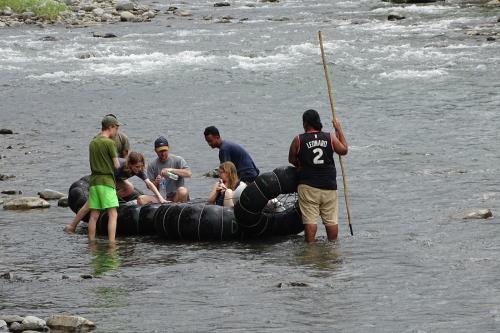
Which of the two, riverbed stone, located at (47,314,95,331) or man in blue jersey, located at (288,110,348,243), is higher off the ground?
man in blue jersey, located at (288,110,348,243)

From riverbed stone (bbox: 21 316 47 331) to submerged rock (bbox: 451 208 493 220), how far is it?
746 cm

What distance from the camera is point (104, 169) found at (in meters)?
15.1

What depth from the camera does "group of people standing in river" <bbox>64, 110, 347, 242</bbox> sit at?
1469cm

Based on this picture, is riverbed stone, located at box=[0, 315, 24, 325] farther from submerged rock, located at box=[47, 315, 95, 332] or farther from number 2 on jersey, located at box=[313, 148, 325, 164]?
number 2 on jersey, located at box=[313, 148, 325, 164]

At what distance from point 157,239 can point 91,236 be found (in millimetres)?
926

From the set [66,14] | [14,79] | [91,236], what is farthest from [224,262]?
[66,14]

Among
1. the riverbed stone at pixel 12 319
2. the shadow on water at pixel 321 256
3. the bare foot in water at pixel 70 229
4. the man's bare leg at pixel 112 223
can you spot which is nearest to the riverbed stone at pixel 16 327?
the riverbed stone at pixel 12 319

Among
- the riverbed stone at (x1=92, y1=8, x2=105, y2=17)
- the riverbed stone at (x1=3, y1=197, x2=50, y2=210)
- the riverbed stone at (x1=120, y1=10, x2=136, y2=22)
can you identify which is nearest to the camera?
the riverbed stone at (x1=3, y1=197, x2=50, y2=210)

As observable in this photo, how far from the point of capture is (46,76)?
33219mm

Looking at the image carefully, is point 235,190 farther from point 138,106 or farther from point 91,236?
point 138,106

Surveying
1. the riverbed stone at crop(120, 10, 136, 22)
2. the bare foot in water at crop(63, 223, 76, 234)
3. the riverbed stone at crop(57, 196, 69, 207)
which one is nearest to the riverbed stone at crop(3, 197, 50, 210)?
the riverbed stone at crop(57, 196, 69, 207)

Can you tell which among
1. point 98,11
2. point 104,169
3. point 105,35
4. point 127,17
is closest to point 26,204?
point 104,169

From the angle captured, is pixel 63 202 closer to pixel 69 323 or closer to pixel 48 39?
pixel 69 323

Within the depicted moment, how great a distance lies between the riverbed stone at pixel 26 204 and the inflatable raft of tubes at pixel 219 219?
2.43 metres
